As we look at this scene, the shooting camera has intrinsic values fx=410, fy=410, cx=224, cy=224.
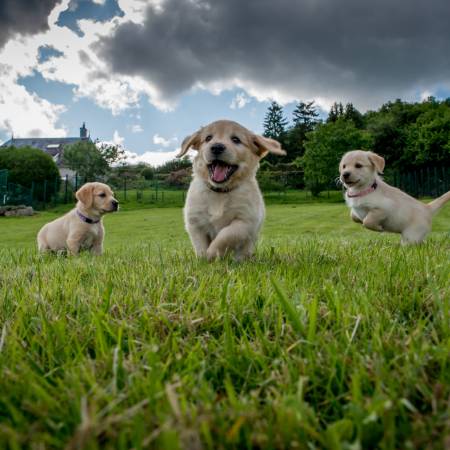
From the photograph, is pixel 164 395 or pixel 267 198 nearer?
pixel 164 395

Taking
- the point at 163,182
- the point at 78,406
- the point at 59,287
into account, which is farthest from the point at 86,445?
the point at 163,182

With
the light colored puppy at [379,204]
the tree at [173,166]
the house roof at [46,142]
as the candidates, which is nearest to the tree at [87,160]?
the tree at [173,166]

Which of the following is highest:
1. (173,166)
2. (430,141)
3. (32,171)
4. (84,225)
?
(430,141)

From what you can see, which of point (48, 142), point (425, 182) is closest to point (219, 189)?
point (425, 182)

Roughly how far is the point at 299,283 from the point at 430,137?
44.7m

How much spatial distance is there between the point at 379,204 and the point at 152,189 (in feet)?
112

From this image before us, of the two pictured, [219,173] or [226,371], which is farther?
[219,173]

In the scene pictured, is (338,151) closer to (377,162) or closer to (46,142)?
(377,162)

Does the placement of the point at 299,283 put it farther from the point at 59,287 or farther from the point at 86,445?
the point at 86,445

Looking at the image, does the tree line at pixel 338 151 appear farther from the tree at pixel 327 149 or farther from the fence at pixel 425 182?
the fence at pixel 425 182

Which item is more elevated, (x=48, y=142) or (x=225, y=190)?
(x=48, y=142)

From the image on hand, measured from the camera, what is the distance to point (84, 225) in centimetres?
623

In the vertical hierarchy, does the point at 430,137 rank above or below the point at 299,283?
above

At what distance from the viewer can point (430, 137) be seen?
134 feet
